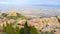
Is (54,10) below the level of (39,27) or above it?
above

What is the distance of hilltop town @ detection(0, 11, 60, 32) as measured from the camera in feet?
5.60

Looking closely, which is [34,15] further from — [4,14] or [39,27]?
[4,14]

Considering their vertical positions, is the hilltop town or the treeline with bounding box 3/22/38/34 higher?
the hilltop town

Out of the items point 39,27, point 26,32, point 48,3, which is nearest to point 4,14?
point 26,32

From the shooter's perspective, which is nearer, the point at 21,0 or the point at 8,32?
the point at 8,32

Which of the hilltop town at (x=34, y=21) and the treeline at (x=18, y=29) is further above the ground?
the hilltop town at (x=34, y=21)

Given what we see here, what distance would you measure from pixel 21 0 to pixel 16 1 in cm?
7

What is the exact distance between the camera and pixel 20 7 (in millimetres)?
1811

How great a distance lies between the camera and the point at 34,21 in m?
1.73

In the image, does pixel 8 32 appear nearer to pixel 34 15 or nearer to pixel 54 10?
pixel 34 15

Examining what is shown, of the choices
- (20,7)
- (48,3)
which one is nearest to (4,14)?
(20,7)

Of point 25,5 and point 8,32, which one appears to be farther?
point 25,5

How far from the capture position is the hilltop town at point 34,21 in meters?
1.71

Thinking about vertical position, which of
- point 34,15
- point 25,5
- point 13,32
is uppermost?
point 25,5
